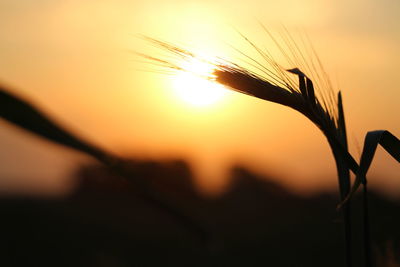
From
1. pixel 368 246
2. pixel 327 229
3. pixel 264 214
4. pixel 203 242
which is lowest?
pixel 264 214

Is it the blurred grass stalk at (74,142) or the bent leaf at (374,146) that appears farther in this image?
the bent leaf at (374,146)

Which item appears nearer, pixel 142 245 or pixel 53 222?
pixel 142 245

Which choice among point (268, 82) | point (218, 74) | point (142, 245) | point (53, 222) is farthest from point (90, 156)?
point (53, 222)

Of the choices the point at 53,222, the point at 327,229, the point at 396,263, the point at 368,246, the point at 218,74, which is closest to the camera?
the point at 218,74

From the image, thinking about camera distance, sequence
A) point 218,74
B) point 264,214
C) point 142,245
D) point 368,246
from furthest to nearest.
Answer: point 264,214 < point 142,245 < point 368,246 < point 218,74

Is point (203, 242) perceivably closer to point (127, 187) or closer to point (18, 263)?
point (127, 187)

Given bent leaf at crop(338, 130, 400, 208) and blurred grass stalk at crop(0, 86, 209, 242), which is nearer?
blurred grass stalk at crop(0, 86, 209, 242)

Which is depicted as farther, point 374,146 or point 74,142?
point 374,146

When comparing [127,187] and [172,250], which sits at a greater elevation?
[127,187]
